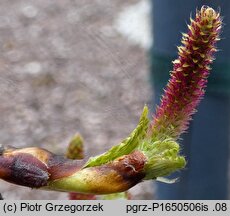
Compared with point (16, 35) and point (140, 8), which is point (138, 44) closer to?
point (140, 8)

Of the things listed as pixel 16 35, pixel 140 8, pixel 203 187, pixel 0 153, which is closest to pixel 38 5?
pixel 16 35

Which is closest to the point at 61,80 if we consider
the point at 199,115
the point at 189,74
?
the point at 199,115

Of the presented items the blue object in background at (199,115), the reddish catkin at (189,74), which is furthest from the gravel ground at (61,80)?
the reddish catkin at (189,74)

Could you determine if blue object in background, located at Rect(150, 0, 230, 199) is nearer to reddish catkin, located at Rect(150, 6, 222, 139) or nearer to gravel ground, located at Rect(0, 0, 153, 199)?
reddish catkin, located at Rect(150, 6, 222, 139)

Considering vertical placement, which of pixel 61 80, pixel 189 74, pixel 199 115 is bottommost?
pixel 189 74

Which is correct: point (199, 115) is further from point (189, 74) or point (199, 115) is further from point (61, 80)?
point (61, 80)

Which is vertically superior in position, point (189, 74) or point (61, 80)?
point (61, 80)

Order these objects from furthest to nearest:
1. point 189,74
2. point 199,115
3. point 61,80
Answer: point 61,80, point 199,115, point 189,74
